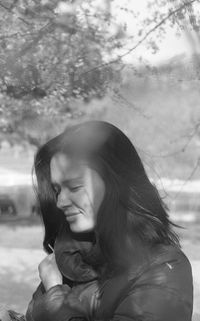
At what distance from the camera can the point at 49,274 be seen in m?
1.23

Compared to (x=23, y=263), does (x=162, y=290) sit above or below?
above

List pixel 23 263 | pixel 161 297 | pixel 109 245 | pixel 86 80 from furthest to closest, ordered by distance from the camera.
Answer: pixel 23 263, pixel 86 80, pixel 109 245, pixel 161 297

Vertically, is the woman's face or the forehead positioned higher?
the forehead

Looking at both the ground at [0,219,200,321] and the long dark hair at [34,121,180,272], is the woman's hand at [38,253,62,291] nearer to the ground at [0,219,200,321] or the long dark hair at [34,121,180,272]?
the long dark hair at [34,121,180,272]

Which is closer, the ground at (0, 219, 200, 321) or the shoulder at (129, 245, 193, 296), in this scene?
the shoulder at (129, 245, 193, 296)

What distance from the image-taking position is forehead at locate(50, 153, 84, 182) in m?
1.15

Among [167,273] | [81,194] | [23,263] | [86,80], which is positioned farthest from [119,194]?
[23,263]

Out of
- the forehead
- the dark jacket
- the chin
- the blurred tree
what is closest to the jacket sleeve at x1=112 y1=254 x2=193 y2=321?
the dark jacket

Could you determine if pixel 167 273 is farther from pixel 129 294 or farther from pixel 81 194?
pixel 81 194

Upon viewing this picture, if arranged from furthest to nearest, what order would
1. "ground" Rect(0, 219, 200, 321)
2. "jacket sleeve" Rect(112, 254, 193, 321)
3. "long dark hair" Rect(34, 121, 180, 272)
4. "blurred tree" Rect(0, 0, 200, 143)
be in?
"ground" Rect(0, 219, 200, 321) < "blurred tree" Rect(0, 0, 200, 143) < "long dark hair" Rect(34, 121, 180, 272) < "jacket sleeve" Rect(112, 254, 193, 321)

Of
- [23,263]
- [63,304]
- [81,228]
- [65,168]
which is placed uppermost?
[65,168]

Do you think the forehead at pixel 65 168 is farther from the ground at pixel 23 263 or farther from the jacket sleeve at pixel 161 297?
the ground at pixel 23 263

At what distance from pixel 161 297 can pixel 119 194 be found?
0.23 m

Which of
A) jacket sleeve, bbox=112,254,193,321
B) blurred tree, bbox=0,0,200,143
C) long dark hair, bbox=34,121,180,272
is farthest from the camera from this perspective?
blurred tree, bbox=0,0,200,143
